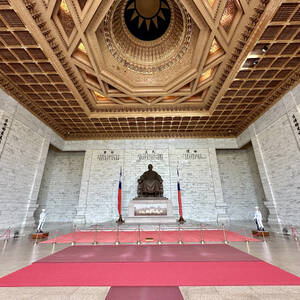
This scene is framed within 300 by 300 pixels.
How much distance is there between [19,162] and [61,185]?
5.56 metres

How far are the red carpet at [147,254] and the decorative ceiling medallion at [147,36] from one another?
373 inches

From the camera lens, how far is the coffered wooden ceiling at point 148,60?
6371mm

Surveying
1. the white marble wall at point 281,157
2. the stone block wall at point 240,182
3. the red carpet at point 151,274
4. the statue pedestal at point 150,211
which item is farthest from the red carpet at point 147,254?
the stone block wall at point 240,182

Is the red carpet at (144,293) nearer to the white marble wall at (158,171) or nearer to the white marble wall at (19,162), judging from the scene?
the white marble wall at (19,162)

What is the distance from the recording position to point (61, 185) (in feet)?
48.5

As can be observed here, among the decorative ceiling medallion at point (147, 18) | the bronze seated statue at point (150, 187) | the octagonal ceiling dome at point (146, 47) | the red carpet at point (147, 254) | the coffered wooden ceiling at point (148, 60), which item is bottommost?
the red carpet at point (147, 254)

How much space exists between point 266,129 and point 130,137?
415 inches

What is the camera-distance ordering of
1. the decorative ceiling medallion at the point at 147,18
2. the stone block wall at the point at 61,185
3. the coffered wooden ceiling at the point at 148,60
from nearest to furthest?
the coffered wooden ceiling at the point at 148,60, the decorative ceiling medallion at the point at 147,18, the stone block wall at the point at 61,185

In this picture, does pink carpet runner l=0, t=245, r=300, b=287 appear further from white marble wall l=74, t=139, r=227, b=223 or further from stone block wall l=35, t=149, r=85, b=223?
stone block wall l=35, t=149, r=85, b=223

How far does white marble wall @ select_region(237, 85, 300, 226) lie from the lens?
346 inches

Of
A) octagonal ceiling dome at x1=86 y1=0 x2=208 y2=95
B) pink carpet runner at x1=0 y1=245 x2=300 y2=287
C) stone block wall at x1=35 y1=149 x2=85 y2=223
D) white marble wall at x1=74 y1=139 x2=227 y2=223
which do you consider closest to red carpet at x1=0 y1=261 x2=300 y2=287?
pink carpet runner at x1=0 y1=245 x2=300 y2=287

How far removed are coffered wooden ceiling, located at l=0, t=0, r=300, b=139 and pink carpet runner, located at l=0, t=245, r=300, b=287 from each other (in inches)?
316

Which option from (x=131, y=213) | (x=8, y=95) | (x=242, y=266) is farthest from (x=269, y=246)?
(x=8, y=95)

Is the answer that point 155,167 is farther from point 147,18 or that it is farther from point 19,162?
point 147,18
